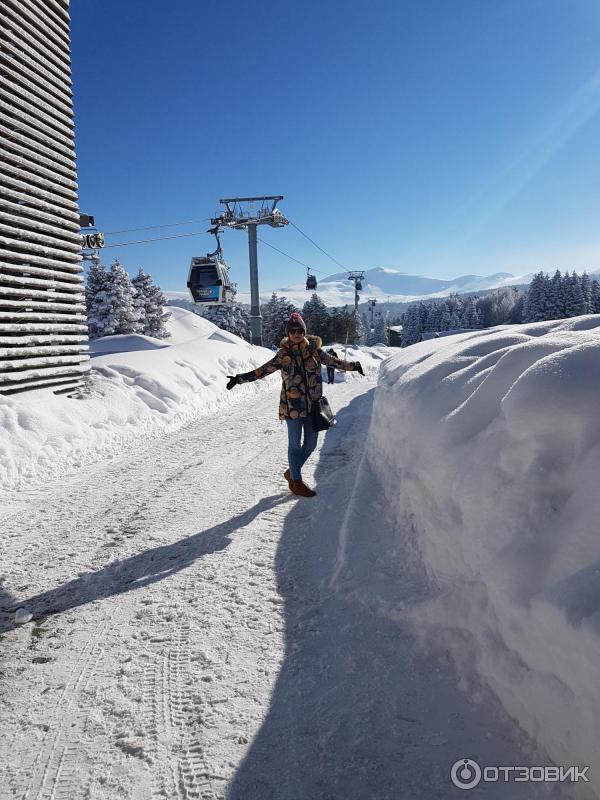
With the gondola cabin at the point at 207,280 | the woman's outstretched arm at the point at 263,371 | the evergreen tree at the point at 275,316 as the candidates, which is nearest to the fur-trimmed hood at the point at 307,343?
the woman's outstretched arm at the point at 263,371

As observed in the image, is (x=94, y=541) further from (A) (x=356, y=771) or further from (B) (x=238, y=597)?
(A) (x=356, y=771)

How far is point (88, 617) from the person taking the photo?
2902mm

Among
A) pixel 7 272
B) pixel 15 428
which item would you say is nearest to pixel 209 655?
pixel 15 428

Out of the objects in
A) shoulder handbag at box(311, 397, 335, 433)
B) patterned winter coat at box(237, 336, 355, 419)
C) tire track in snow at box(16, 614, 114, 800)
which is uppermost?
patterned winter coat at box(237, 336, 355, 419)

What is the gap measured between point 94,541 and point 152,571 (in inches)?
32.6

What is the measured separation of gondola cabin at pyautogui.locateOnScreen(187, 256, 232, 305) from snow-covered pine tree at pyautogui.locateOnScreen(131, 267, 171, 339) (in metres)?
18.5

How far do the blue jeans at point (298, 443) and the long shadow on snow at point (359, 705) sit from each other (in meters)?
1.51

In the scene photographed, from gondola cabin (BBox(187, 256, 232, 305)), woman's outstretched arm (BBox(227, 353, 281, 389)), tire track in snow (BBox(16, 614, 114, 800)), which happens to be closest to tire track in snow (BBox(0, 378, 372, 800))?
tire track in snow (BBox(16, 614, 114, 800))

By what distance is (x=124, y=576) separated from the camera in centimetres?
338

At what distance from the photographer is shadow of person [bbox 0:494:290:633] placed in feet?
9.95

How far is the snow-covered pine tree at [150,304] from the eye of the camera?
124 feet

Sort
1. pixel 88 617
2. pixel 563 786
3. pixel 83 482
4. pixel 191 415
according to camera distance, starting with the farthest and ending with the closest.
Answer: pixel 191 415
pixel 83 482
pixel 88 617
pixel 563 786

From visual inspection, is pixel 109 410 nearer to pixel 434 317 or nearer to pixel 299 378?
→ pixel 299 378

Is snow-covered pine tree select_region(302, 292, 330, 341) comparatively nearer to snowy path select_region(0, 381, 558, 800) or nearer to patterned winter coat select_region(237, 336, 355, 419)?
patterned winter coat select_region(237, 336, 355, 419)
